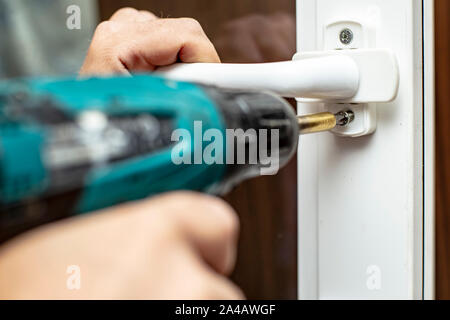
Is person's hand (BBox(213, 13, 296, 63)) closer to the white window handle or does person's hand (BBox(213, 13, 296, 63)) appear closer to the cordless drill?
the white window handle

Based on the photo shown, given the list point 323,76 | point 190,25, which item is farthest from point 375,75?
point 190,25

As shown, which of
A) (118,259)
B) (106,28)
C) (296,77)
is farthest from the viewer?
(106,28)

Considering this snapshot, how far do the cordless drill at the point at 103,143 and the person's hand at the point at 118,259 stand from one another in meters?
0.01

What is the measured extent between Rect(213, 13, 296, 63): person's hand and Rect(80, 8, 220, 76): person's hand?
79 mm

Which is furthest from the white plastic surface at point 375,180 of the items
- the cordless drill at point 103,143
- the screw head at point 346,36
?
the cordless drill at point 103,143

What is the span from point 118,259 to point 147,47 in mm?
278

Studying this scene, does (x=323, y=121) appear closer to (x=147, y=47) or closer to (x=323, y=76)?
(x=323, y=76)

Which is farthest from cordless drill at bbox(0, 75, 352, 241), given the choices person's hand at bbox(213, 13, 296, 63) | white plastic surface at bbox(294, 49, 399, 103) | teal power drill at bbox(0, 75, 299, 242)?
person's hand at bbox(213, 13, 296, 63)

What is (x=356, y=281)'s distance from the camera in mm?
399

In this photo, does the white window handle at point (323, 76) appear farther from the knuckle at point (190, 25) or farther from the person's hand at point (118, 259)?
the person's hand at point (118, 259)

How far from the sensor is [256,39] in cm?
50

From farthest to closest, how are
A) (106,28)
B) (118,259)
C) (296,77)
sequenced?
(106,28) → (296,77) → (118,259)
